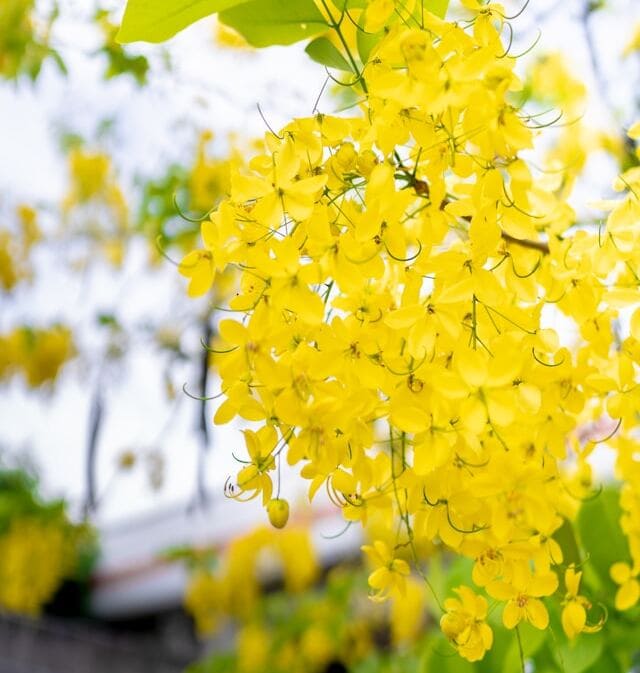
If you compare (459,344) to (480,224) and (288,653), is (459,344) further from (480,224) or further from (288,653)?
(288,653)

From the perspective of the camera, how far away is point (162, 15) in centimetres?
48

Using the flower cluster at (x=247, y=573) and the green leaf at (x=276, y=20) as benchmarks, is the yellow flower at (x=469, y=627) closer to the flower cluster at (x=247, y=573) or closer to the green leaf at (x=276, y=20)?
the green leaf at (x=276, y=20)

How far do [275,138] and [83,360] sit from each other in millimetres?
1909

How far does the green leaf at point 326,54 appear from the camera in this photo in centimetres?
53

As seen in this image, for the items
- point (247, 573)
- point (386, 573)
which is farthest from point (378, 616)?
point (386, 573)

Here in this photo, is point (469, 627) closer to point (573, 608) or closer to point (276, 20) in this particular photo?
point (573, 608)

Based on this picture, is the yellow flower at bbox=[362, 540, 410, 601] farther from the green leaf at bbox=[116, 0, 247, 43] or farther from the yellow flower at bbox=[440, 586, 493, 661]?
the green leaf at bbox=[116, 0, 247, 43]

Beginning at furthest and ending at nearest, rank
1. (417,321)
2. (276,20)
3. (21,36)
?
(21,36) → (276,20) → (417,321)

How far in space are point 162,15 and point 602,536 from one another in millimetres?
497

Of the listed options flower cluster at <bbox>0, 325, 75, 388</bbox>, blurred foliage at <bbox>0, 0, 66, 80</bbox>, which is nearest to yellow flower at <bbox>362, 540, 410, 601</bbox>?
blurred foliage at <bbox>0, 0, 66, 80</bbox>

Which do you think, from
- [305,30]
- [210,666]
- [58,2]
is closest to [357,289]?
[305,30]

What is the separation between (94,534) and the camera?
3.11 metres

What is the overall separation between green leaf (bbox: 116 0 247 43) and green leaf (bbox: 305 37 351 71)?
0.07 m

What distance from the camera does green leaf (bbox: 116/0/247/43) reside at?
473mm
